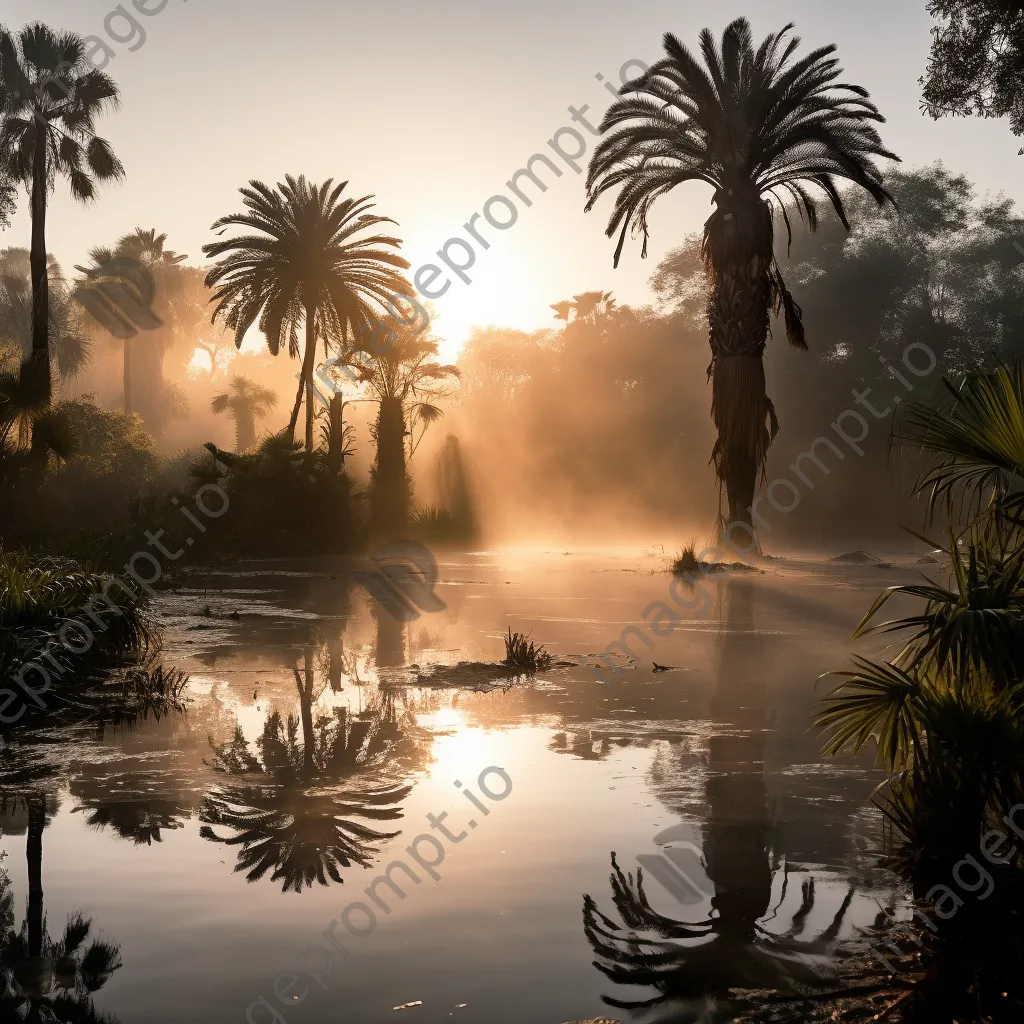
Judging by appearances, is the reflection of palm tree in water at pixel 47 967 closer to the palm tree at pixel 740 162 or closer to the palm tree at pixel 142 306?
the palm tree at pixel 740 162

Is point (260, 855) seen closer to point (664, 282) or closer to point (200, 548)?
→ point (200, 548)

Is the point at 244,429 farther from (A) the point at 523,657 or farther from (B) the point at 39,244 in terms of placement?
(A) the point at 523,657

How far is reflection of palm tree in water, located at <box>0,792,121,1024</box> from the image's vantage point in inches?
173

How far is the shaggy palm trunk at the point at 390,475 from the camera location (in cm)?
3825

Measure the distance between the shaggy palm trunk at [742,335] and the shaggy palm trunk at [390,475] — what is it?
1434 cm

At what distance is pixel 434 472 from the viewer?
4491 centimetres

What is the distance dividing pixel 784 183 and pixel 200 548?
17880mm

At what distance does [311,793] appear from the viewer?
7.60 m

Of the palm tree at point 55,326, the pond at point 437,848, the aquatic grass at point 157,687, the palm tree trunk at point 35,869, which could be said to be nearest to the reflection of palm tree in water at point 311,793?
the pond at point 437,848

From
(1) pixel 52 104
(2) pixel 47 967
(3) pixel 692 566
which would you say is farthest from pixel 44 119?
(2) pixel 47 967

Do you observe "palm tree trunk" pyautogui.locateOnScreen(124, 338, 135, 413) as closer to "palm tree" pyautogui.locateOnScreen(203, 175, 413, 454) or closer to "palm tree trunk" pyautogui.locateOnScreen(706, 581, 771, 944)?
"palm tree" pyautogui.locateOnScreen(203, 175, 413, 454)

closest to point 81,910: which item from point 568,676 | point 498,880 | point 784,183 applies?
point 498,880

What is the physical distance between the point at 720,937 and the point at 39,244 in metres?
33.8

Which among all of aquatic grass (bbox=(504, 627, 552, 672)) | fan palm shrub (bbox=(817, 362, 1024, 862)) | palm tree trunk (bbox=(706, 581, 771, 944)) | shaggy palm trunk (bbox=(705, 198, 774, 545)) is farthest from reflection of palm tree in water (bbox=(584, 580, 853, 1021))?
shaggy palm trunk (bbox=(705, 198, 774, 545))
